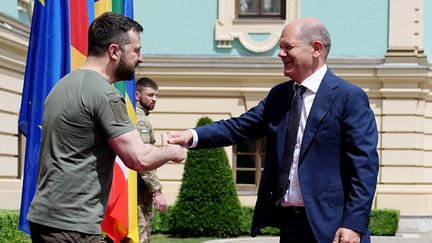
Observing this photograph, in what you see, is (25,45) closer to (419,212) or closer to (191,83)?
(191,83)

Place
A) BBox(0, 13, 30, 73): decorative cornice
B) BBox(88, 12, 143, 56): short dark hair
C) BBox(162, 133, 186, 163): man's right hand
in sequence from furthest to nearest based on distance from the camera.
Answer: BBox(0, 13, 30, 73): decorative cornice
BBox(162, 133, 186, 163): man's right hand
BBox(88, 12, 143, 56): short dark hair

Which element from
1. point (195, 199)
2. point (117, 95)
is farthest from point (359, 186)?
point (195, 199)

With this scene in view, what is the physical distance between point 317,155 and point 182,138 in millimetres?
899

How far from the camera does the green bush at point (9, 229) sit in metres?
13.3

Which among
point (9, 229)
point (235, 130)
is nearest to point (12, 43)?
point (9, 229)

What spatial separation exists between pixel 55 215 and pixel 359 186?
172 cm

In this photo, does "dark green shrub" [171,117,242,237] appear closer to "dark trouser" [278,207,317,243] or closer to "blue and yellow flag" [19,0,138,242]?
"blue and yellow flag" [19,0,138,242]

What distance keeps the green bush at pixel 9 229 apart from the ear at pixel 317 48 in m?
8.22

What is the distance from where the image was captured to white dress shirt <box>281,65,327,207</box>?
591 centimetres

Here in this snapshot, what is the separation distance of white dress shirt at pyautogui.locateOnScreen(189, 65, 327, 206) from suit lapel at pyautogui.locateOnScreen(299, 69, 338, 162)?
0.16 ft

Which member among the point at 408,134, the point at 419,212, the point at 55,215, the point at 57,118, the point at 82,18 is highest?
the point at 82,18

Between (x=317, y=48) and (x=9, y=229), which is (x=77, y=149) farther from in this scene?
(x=9, y=229)

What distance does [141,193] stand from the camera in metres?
9.35

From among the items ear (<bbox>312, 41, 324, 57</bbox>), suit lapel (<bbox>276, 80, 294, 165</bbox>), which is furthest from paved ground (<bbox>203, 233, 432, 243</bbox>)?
ear (<bbox>312, 41, 324, 57</bbox>)
